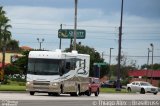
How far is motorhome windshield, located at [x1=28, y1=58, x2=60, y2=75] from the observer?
40125 millimetres

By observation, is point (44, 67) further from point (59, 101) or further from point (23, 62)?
point (23, 62)

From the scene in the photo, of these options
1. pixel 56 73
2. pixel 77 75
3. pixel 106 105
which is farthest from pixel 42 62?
pixel 106 105

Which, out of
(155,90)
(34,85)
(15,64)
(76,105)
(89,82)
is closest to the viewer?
(76,105)

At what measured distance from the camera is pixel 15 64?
356ft

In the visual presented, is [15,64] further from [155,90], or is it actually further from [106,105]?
[106,105]

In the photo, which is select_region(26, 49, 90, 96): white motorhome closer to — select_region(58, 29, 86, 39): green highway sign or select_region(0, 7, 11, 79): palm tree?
select_region(58, 29, 86, 39): green highway sign

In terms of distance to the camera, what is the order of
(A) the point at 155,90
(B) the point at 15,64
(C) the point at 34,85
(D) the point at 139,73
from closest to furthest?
(C) the point at 34,85 → (A) the point at 155,90 → (B) the point at 15,64 → (D) the point at 139,73

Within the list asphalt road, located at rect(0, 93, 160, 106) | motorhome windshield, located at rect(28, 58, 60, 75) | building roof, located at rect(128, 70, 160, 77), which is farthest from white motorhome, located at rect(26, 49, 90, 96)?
building roof, located at rect(128, 70, 160, 77)

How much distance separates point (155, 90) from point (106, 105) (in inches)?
1465

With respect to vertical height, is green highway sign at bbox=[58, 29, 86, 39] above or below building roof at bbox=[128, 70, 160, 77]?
above

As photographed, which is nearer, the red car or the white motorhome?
the white motorhome

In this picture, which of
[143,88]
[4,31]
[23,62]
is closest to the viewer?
[143,88]

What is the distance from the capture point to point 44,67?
4016 centimetres

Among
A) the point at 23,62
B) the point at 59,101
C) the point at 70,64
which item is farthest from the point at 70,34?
the point at 23,62
